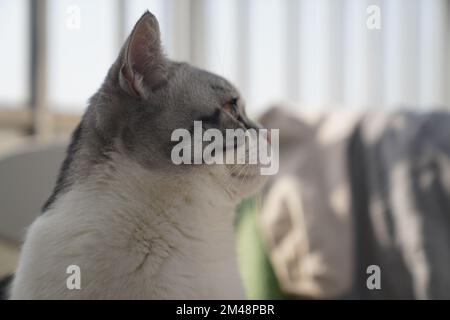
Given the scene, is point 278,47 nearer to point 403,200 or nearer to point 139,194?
point 403,200

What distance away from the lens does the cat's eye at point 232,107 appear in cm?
57

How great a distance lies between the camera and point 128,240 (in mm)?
524

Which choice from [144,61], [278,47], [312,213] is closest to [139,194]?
[144,61]

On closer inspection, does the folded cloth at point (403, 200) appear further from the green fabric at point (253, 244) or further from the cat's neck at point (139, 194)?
the cat's neck at point (139, 194)

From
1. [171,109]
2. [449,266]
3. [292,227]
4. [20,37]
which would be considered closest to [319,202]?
[292,227]

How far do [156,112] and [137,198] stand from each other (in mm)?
91

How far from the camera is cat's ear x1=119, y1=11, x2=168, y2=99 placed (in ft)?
1.53

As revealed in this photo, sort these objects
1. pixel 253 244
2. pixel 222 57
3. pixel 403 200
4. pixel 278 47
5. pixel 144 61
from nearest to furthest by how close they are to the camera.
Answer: pixel 144 61, pixel 222 57, pixel 403 200, pixel 253 244, pixel 278 47

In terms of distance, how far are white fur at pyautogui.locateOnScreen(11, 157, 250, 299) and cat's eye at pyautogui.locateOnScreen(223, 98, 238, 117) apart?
0.08 m

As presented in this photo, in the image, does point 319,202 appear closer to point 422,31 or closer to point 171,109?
point 171,109

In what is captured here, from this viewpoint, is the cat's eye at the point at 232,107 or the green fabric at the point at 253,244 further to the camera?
the green fabric at the point at 253,244

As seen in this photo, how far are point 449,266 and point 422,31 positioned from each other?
78.4 inches

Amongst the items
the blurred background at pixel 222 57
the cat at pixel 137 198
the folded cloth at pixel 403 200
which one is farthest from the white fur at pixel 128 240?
the folded cloth at pixel 403 200

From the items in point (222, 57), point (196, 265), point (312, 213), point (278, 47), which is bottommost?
point (196, 265)
